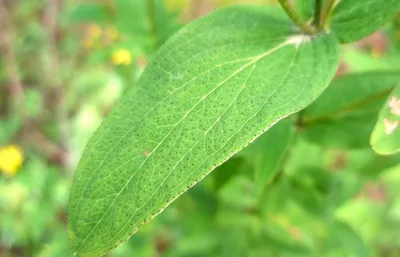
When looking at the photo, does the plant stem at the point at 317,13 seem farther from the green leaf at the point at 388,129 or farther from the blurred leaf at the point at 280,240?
the blurred leaf at the point at 280,240

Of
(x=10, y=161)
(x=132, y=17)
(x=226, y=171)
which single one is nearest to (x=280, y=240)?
(x=226, y=171)

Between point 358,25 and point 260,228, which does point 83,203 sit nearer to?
point 358,25

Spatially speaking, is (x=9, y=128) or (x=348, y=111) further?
(x=9, y=128)

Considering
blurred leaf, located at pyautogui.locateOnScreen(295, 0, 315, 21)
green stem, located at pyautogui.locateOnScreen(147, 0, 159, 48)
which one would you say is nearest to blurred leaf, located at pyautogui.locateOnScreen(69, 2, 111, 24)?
green stem, located at pyautogui.locateOnScreen(147, 0, 159, 48)

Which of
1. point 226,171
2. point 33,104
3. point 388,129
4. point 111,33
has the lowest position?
point 388,129

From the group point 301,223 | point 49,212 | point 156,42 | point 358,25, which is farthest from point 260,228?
point 49,212

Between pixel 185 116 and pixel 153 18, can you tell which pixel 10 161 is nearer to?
pixel 153 18

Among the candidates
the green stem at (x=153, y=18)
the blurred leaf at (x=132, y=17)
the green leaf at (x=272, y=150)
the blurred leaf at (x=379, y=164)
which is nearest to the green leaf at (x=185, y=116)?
the green leaf at (x=272, y=150)

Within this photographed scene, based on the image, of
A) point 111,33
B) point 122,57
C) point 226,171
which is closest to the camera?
point 226,171
